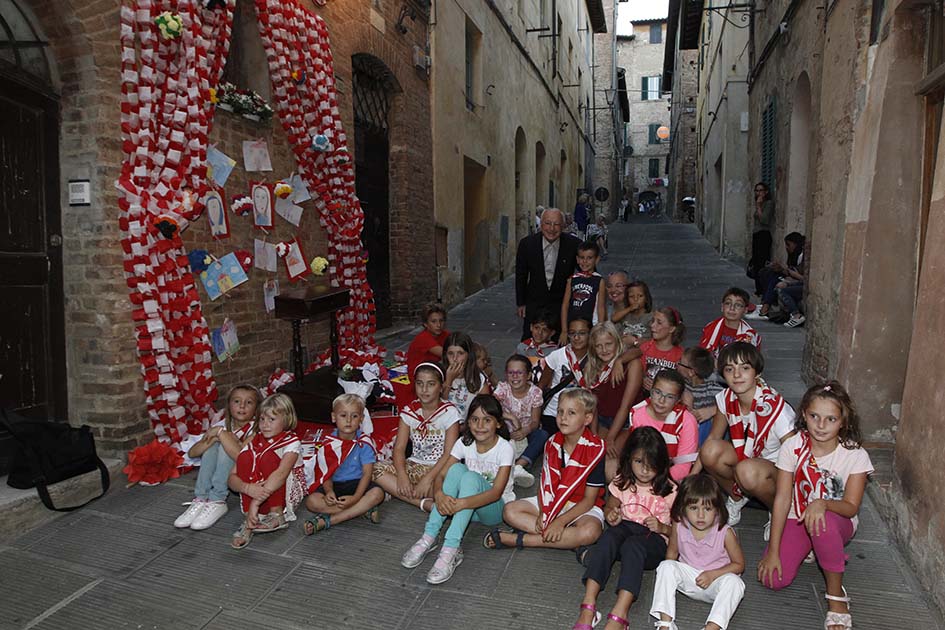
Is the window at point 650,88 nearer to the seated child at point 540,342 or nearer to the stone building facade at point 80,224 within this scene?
the seated child at point 540,342

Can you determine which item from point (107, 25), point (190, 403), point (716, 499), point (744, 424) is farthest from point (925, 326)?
point (107, 25)

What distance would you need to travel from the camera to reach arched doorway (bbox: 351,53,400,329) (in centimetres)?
829

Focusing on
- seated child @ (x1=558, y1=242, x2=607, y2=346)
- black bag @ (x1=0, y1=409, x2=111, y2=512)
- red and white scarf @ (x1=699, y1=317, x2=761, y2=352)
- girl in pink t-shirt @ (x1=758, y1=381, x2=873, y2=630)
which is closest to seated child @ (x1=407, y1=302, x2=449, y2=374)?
seated child @ (x1=558, y1=242, x2=607, y2=346)

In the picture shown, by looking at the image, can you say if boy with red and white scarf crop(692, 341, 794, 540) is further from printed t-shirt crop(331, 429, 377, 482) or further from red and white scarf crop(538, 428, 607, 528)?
printed t-shirt crop(331, 429, 377, 482)

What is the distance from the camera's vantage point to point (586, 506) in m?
3.44

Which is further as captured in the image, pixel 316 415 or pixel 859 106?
pixel 316 415

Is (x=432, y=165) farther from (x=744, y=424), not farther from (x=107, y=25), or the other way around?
(x=744, y=424)

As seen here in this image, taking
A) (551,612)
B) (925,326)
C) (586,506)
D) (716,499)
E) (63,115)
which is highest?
(63,115)

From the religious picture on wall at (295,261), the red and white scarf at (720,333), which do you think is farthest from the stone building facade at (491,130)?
the red and white scarf at (720,333)

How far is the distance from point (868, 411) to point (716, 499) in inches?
81.1

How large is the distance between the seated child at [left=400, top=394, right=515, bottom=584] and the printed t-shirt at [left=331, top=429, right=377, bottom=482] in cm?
43

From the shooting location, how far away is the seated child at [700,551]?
9.27ft

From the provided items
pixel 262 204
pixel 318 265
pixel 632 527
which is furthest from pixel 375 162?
pixel 632 527

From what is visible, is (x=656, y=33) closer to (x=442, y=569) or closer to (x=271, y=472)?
(x=271, y=472)
